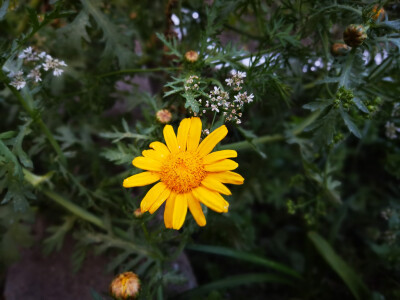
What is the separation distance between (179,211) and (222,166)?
0.74ft

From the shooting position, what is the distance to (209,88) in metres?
1.61

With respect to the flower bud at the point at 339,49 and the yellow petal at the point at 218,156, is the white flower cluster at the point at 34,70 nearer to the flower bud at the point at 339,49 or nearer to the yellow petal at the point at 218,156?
the yellow petal at the point at 218,156

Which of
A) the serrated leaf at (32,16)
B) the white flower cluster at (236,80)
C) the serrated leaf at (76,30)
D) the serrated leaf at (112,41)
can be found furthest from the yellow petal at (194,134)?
the serrated leaf at (76,30)

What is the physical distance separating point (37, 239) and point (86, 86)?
1086mm

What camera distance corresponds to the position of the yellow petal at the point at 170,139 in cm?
137

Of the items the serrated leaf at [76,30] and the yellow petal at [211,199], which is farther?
the serrated leaf at [76,30]

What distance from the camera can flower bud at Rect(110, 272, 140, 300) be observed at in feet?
4.86

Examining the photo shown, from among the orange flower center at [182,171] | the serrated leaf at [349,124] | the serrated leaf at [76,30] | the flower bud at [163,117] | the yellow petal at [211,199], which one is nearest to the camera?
the yellow petal at [211,199]

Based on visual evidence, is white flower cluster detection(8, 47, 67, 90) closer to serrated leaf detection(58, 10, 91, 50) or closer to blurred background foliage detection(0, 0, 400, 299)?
blurred background foliage detection(0, 0, 400, 299)

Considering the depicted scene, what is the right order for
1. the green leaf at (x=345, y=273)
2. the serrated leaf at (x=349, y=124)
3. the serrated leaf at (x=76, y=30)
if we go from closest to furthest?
the serrated leaf at (x=349, y=124)
the serrated leaf at (x=76, y=30)
the green leaf at (x=345, y=273)

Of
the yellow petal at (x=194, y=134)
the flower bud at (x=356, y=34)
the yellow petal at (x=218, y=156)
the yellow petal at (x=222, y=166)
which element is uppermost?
the flower bud at (x=356, y=34)

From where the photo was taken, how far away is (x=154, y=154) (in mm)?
1350

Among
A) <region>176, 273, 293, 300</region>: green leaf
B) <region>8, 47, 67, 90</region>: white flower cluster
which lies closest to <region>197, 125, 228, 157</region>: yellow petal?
<region>8, 47, 67, 90</region>: white flower cluster

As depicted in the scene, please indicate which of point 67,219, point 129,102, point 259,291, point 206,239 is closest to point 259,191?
point 206,239
